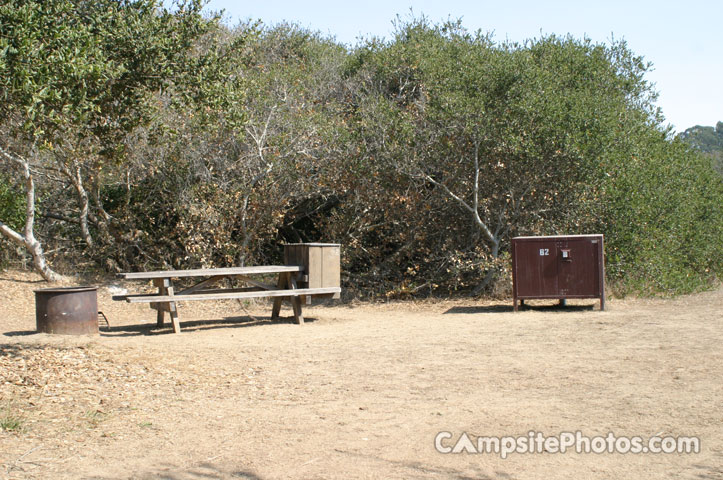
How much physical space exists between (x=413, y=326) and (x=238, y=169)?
6.71 meters

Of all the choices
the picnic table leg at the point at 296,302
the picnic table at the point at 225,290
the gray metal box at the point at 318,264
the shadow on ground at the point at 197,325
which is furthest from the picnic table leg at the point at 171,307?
the gray metal box at the point at 318,264

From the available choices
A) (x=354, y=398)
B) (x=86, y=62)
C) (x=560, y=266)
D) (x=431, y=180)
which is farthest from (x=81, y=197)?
(x=354, y=398)

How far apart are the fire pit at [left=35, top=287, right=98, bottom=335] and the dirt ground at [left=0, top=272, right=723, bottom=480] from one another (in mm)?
359

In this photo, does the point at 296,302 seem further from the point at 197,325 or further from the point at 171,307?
the point at 171,307

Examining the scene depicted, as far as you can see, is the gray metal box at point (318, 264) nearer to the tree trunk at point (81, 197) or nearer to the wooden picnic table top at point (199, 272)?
the wooden picnic table top at point (199, 272)

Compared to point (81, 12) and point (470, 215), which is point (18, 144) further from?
point (470, 215)

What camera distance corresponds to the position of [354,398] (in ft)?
22.1

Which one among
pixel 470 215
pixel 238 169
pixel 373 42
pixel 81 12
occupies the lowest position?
pixel 470 215

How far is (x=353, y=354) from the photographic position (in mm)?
9109

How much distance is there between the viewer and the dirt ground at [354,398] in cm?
487

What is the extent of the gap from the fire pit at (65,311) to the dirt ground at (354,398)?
1.18 feet

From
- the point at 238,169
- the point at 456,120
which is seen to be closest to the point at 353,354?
the point at 456,120

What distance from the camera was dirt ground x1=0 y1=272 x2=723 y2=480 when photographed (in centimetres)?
487

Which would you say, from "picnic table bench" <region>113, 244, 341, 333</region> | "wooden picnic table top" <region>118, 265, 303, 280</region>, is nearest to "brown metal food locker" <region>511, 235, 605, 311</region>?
"picnic table bench" <region>113, 244, 341, 333</region>
